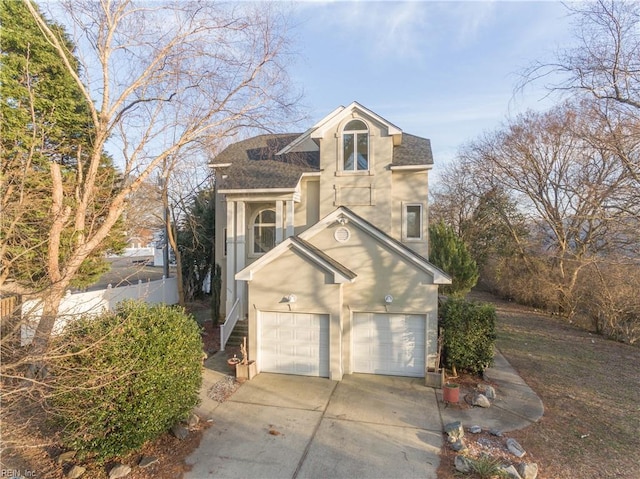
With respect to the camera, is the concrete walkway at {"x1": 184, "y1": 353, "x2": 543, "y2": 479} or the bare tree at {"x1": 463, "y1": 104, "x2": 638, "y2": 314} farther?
the bare tree at {"x1": 463, "y1": 104, "x2": 638, "y2": 314}

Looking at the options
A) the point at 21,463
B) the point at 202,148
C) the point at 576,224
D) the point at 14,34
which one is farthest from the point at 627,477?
the point at 576,224

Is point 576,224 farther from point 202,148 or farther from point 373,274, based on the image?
point 202,148

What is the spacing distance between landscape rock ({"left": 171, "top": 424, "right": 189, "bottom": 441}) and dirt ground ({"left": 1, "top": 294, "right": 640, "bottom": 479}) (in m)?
0.10

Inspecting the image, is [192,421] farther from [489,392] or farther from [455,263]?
[455,263]

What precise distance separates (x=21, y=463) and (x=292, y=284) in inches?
266

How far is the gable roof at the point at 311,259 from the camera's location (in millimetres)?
9805

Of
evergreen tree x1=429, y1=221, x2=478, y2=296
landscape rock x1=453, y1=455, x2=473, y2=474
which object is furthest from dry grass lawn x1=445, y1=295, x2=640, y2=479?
evergreen tree x1=429, y1=221, x2=478, y2=296

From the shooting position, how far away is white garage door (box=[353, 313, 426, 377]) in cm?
1018

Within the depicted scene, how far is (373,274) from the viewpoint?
10453 mm

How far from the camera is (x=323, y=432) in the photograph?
23.3 feet

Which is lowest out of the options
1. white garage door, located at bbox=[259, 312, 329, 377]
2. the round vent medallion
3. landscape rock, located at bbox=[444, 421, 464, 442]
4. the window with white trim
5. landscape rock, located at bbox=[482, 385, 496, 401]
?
landscape rock, located at bbox=[482, 385, 496, 401]

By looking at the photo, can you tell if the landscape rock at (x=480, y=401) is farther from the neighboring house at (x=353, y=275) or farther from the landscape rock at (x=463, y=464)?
the landscape rock at (x=463, y=464)

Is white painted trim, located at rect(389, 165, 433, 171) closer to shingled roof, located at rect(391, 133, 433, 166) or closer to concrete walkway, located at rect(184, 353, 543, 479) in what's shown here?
shingled roof, located at rect(391, 133, 433, 166)

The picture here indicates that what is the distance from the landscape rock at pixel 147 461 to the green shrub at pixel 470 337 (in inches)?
312
